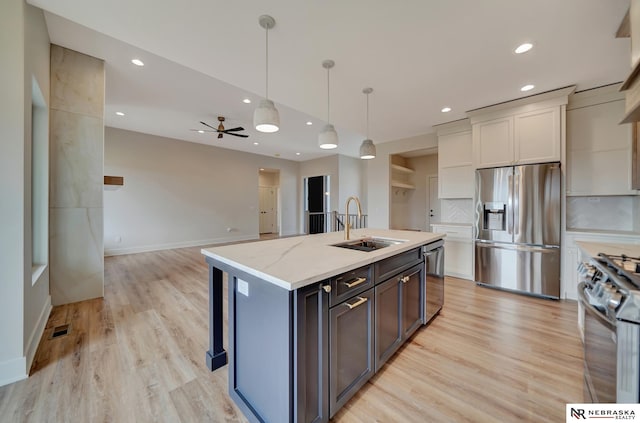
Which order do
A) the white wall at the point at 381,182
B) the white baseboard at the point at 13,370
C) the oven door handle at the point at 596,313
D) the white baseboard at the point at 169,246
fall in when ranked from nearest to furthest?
the oven door handle at the point at 596,313
the white baseboard at the point at 13,370
the white wall at the point at 381,182
the white baseboard at the point at 169,246

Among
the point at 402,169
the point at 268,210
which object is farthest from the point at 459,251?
the point at 268,210

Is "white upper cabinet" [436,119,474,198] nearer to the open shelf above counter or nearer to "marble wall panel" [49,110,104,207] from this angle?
the open shelf above counter

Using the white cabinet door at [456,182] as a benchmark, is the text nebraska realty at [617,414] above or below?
below

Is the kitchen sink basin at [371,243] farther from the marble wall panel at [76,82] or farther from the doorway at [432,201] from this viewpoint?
the doorway at [432,201]

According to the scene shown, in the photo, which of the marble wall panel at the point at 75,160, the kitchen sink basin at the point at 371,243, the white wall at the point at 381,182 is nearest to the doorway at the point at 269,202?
the white wall at the point at 381,182

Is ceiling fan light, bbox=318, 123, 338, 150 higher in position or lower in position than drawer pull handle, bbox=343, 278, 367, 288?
higher

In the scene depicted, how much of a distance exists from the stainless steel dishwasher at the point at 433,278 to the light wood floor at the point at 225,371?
0.16 m

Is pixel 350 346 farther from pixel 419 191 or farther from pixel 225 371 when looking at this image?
pixel 419 191

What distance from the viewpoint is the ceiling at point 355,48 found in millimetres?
1866

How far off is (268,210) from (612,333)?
9.55 m

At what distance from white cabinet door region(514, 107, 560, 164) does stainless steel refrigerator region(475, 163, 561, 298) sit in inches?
5.9

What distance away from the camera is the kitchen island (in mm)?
1139

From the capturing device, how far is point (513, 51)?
233cm

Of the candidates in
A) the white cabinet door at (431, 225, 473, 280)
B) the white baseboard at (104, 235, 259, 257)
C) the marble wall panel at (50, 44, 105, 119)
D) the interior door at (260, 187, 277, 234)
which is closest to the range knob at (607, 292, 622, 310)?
the white cabinet door at (431, 225, 473, 280)
